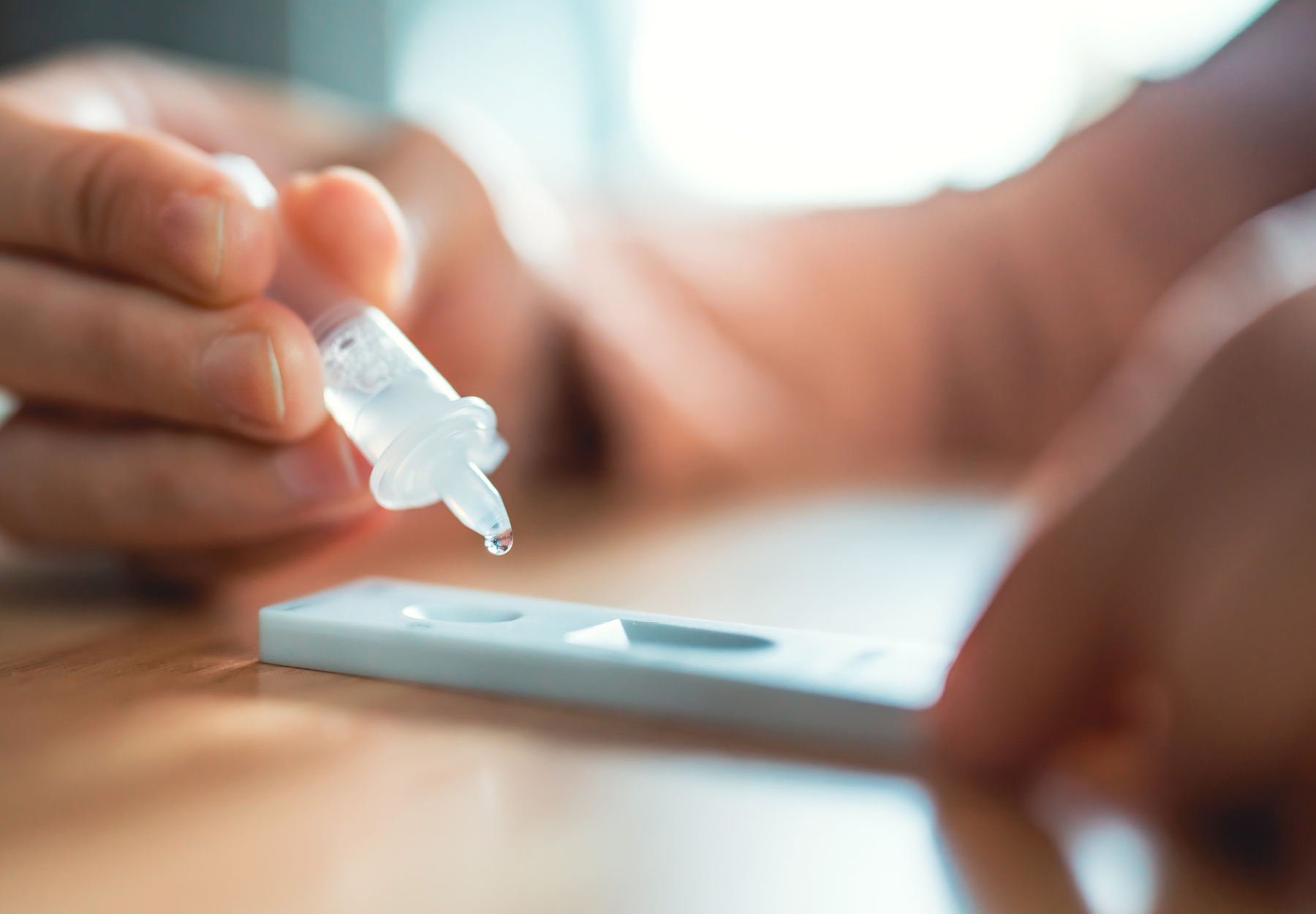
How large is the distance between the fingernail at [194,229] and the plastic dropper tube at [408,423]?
3cm

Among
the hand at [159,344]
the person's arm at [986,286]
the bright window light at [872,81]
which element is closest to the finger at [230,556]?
the hand at [159,344]

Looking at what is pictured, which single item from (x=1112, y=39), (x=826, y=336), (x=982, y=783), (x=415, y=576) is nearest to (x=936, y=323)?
(x=826, y=336)

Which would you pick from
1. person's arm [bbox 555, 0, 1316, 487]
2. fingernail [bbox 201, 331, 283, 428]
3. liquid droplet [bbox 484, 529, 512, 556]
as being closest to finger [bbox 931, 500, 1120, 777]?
liquid droplet [bbox 484, 529, 512, 556]

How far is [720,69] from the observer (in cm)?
219

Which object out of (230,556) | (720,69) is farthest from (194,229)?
(720,69)

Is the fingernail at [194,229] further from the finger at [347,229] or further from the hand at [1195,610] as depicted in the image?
the hand at [1195,610]

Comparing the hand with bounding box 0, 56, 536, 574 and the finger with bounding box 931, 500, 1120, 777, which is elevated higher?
the hand with bounding box 0, 56, 536, 574

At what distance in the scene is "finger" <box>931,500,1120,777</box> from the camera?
197mm

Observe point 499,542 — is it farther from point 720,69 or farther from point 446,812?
point 720,69

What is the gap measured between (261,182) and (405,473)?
0.17 metres

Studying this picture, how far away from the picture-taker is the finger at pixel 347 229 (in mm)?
374

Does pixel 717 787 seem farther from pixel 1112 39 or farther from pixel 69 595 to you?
pixel 1112 39

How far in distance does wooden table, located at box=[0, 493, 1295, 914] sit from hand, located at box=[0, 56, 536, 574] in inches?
2.7

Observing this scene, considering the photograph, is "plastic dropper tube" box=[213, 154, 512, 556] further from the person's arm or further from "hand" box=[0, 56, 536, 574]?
the person's arm
